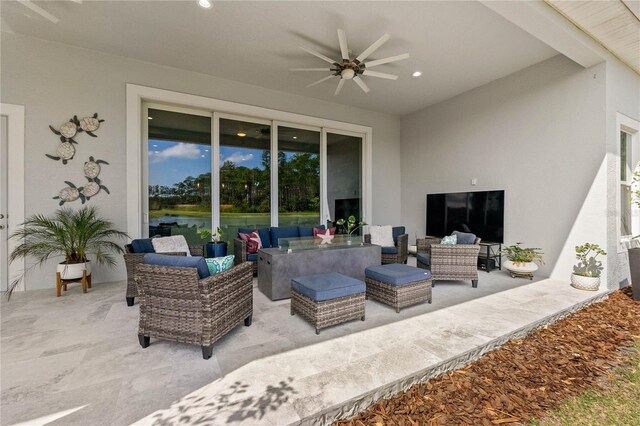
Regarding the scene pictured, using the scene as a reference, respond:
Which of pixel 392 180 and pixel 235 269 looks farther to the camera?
pixel 392 180

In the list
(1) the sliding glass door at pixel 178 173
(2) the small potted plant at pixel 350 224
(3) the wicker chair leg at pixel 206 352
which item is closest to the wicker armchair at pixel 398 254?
(2) the small potted plant at pixel 350 224

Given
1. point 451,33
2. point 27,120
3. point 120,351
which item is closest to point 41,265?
point 27,120

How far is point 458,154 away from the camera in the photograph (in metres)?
6.20

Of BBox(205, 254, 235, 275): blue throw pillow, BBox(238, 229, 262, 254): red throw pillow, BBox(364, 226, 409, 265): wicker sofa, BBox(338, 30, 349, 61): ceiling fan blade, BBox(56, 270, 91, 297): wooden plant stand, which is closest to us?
BBox(205, 254, 235, 275): blue throw pillow

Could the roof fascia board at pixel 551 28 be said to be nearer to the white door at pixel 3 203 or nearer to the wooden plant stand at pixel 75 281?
the wooden plant stand at pixel 75 281

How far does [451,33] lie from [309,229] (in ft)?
13.3

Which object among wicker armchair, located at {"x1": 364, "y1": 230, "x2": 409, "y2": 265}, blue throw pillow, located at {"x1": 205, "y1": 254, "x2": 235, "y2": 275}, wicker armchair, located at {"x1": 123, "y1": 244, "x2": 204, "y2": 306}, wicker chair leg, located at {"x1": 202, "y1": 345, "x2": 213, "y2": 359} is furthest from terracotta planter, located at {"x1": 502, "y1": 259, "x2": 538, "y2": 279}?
wicker armchair, located at {"x1": 123, "y1": 244, "x2": 204, "y2": 306}

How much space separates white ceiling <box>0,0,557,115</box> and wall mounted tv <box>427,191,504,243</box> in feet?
7.84

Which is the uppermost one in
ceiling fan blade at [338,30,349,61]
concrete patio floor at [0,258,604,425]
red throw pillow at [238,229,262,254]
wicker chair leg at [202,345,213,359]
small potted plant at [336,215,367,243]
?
ceiling fan blade at [338,30,349,61]

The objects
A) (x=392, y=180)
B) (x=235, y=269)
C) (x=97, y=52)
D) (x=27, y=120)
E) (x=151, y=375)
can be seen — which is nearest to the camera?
(x=151, y=375)

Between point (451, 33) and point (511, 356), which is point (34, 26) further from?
point (511, 356)

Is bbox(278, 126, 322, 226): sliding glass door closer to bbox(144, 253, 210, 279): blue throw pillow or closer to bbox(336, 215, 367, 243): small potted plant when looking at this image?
bbox(336, 215, 367, 243): small potted plant

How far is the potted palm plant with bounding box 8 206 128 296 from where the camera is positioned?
385 centimetres

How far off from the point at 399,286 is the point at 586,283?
3052 millimetres
